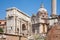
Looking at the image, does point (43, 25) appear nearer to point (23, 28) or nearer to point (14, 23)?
point (23, 28)

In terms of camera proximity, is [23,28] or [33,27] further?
[33,27]

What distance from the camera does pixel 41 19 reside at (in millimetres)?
41969

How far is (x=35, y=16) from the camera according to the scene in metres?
44.0

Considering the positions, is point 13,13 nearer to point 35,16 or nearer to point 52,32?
point 35,16

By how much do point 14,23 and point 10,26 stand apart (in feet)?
3.23

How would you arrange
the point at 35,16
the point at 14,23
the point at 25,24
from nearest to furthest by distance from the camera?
the point at 14,23
the point at 25,24
the point at 35,16

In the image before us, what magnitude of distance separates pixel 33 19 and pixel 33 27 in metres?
2.29

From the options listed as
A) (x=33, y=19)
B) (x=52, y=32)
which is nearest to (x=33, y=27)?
(x=33, y=19)

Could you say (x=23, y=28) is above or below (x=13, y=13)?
below

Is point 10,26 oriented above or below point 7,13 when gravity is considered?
below

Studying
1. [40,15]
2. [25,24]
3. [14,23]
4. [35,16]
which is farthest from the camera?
[35,16]

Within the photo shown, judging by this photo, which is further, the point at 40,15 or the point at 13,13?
the point at 40,15

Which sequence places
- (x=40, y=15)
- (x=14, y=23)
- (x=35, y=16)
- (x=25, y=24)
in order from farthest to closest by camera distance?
1. (x=35, y=16)
2. (x=40, y=15)
3. (x=25, y=24)
4. (x=14, y=23)

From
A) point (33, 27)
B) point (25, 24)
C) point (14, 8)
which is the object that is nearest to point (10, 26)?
point (14, 8)
